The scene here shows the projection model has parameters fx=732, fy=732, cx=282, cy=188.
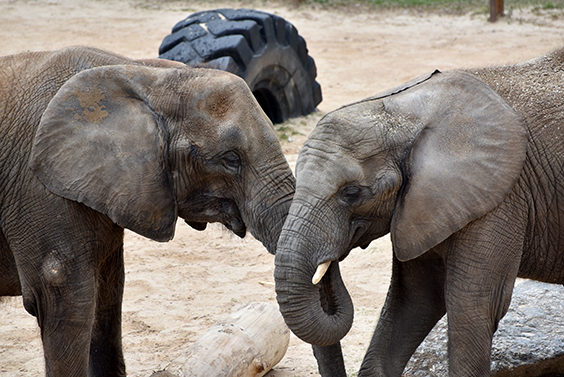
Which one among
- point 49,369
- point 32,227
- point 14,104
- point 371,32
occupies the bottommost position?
point 371,32

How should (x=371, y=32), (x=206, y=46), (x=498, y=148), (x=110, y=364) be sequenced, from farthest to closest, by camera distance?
1. (x=371, y=32)
2. (x=206, y=46)
3. (x=110, y=364)
4. (x=498, y=148)

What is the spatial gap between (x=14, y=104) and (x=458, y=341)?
227cm

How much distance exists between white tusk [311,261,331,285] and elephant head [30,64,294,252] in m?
0.26

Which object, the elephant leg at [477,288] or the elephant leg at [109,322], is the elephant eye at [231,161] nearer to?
the elephant leg at [109,322]

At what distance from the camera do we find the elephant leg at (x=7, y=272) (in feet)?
11.2

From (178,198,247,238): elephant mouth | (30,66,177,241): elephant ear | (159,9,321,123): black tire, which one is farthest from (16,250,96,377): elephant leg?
(159,9,321,123): black tire

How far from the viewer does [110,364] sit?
13.2ft

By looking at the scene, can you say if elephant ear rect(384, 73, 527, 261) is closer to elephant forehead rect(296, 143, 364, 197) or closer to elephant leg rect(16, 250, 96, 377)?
elephant forehead rect(296, 143, 364, 197)

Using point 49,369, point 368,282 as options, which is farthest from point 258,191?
point 368,282

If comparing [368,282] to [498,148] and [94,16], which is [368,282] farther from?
[94,16]

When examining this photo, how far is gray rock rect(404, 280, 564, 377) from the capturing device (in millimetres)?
4152

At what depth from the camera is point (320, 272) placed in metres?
3.11

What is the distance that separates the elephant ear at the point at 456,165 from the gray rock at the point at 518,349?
115 centimetres

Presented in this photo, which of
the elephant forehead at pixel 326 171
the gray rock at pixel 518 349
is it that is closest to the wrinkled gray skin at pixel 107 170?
the elephant forehead at pixel 326 171
